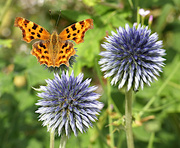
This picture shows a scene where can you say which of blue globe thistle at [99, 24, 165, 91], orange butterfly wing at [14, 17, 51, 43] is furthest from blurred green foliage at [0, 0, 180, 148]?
orange butterfly wing at [14, 17, 51, 43]

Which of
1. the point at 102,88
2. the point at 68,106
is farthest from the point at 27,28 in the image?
the point at 102,88

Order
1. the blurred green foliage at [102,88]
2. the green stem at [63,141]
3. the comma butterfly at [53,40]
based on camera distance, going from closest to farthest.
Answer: the green stem at [63,141]
the comma butterfly at [53,40]
the blurred green foliage at [102,88]

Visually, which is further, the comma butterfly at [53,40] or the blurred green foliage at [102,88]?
the blurred green foliage at [102,88]

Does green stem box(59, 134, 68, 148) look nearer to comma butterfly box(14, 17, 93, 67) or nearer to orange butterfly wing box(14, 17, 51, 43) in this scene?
comma butterfly box(14, 17, 93, 67)

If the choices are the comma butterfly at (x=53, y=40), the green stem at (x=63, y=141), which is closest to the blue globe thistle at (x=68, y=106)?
the green stem at (x=63, y=141)

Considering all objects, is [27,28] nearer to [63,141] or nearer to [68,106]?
[68,106]

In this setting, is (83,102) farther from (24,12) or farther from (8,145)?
(24,12)

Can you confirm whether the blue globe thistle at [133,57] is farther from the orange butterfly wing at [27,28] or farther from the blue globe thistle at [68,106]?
the orange butterfly wing at [27,28]
